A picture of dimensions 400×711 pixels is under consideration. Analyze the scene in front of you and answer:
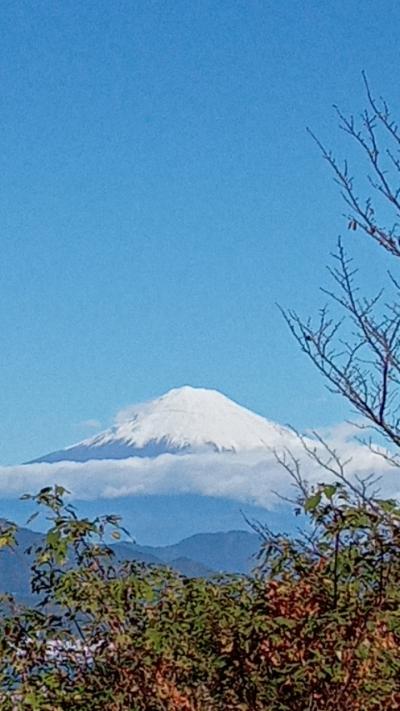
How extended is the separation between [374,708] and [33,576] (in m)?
1.39

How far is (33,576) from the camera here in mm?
4773

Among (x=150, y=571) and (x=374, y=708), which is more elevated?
(x=150, y=571)

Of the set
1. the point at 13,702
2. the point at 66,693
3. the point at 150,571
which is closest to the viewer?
the point at 13,702

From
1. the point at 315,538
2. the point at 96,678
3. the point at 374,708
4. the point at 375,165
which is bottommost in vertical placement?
the point at 374,708

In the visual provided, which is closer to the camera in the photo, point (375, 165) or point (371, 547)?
point (371, 547)

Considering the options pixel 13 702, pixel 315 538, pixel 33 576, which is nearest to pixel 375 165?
pixel 315 538

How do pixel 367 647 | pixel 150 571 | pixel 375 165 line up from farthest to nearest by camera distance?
1. pixel 375 165
2. pixel 150 571
3. pixel 367 647

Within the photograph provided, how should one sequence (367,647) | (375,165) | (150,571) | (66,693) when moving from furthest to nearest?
(375,165) < (150,571) < (66,693) < (367,647)

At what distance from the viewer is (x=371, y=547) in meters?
4.04

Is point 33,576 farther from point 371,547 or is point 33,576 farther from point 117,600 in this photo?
point 371,547

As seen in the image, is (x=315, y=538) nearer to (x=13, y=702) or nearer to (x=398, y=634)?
(x=398, y=634)

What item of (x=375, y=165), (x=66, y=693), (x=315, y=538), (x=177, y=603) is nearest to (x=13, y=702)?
(x=66, y=693)

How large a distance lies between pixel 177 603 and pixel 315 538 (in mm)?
680

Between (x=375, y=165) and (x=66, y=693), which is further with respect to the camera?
(x=375, y=165)
